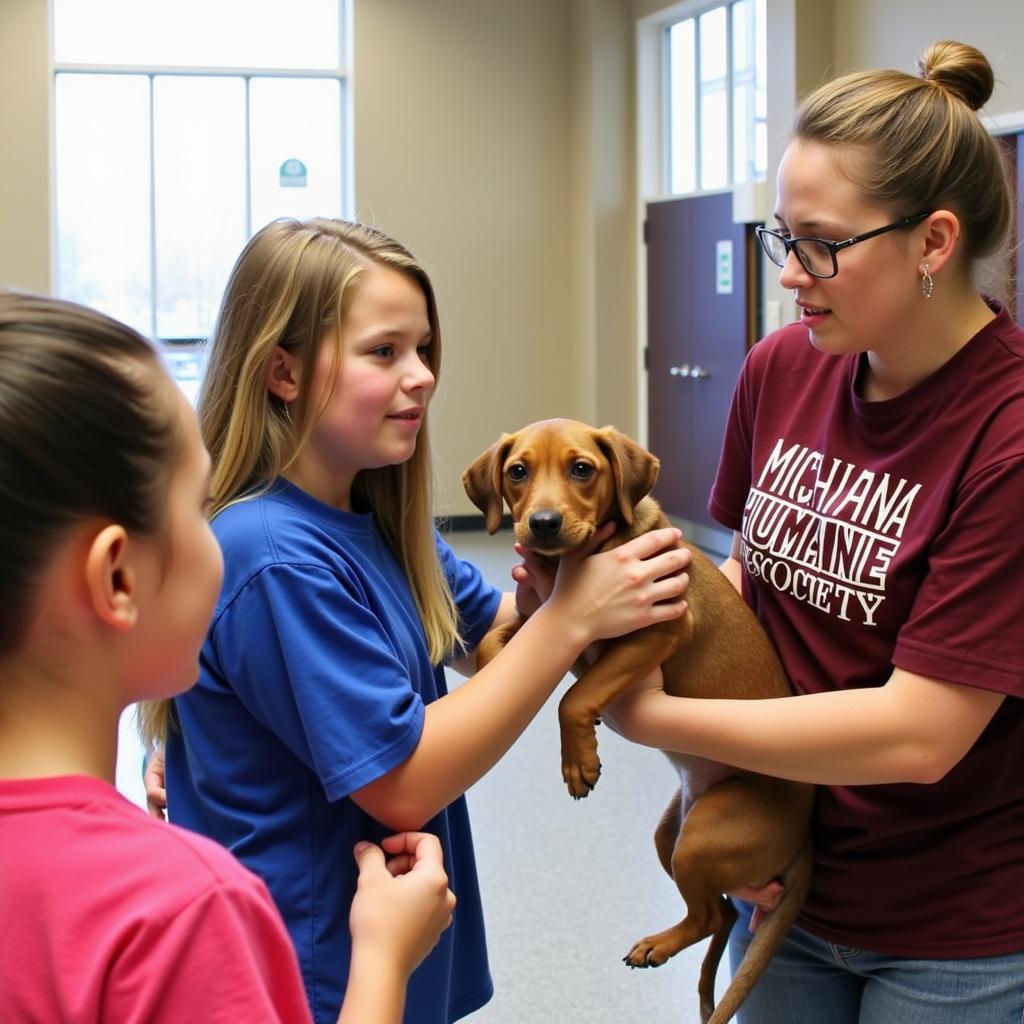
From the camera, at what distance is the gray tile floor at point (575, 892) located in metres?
2.95

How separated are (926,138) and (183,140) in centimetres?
886

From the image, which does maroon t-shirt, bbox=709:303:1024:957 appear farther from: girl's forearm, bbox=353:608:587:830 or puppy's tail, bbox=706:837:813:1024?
girl's forearm, bbox=353:608:587:830

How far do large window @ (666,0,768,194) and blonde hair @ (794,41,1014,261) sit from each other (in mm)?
6109

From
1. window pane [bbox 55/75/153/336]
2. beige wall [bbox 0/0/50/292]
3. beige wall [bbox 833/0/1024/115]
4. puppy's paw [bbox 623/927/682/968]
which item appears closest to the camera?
puppy's paw [bbox 623/927/682/968]

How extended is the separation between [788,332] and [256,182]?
8562mm

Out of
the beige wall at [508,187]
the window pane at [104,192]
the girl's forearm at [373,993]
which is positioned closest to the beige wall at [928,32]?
the beige wall at [508,187]

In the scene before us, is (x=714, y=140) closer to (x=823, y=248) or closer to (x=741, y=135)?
(x=741, y=135)

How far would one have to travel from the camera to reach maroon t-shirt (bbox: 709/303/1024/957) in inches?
51.3

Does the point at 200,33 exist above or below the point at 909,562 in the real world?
above

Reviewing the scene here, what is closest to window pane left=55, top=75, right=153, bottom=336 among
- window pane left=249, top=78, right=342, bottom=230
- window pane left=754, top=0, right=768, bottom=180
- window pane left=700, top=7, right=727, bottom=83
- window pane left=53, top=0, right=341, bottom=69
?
window pane left=53, top=0, right=341, bottom=69

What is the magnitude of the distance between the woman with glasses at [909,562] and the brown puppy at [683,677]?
0.12 m

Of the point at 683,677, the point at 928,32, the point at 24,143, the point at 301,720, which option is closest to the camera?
the point at 301,720

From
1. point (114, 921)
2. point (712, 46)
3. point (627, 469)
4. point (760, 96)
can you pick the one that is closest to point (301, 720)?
point (114, 921)

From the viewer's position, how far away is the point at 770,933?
5.14 ft
